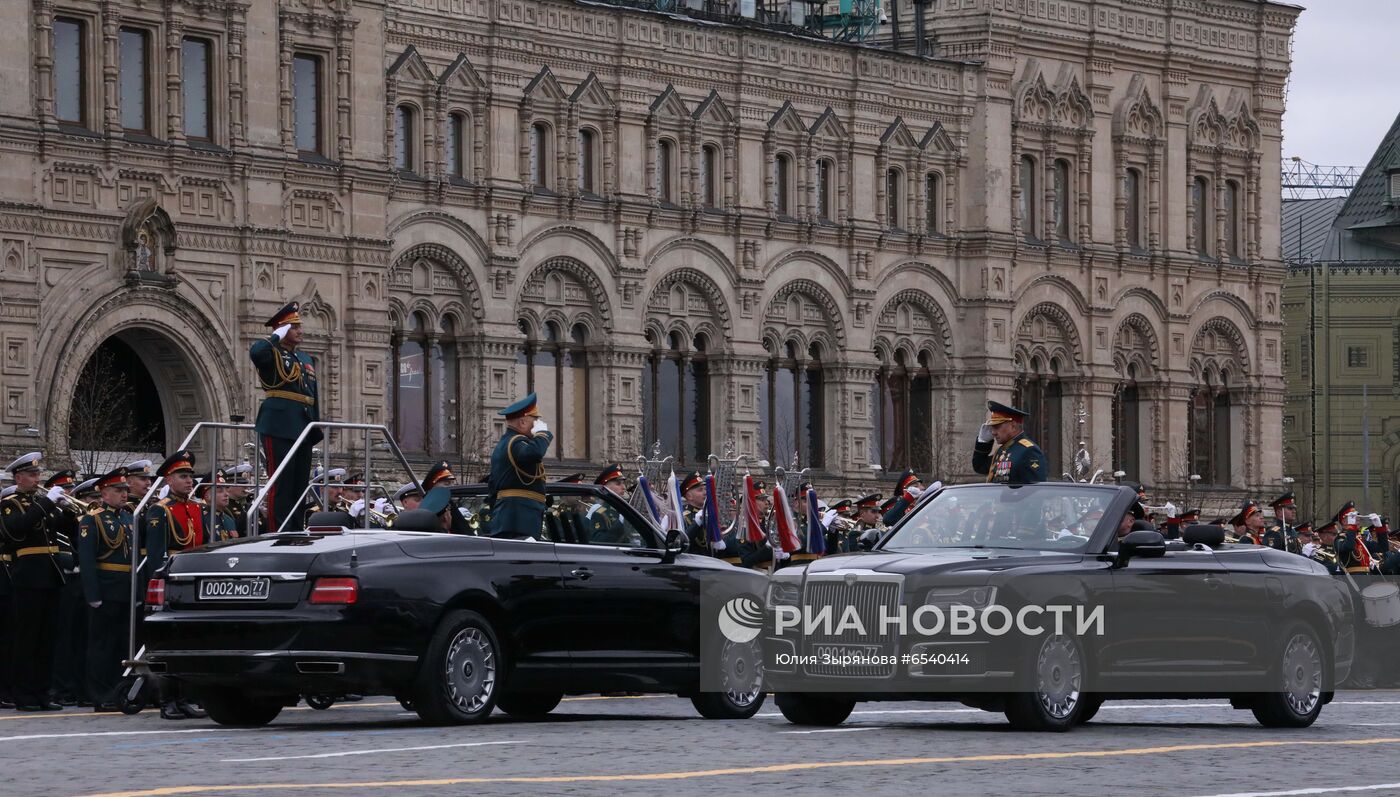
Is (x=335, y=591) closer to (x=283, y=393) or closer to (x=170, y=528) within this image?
(x=283, y=393)

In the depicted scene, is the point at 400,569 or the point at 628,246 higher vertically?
the point at 628,246

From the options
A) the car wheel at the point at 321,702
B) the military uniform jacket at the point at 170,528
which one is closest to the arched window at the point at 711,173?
the car wheel at the point at 321,702

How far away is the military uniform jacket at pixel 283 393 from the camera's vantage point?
20.9 metres

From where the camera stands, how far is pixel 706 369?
5562 centimetres

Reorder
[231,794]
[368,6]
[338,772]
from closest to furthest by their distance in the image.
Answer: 1. [231,794]
2. [338,772]
3. [368,6]

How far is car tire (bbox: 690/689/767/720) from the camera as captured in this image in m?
19.8

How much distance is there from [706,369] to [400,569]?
123ft

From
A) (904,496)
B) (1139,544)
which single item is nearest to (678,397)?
(904,496)

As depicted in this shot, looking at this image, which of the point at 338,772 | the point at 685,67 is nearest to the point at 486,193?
the point at 685,67

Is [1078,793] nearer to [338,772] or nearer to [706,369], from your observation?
[338,772]

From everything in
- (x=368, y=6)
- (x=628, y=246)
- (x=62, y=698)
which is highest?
(x=368, y=6)

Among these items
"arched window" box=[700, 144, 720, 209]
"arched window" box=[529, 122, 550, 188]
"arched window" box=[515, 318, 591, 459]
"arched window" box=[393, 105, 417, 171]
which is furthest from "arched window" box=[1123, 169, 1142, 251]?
"arched window" box=[393, 105, 417, 171]

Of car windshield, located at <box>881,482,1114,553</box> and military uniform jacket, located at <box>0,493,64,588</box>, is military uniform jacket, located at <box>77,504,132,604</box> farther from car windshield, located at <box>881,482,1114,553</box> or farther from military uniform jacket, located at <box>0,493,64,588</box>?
car windshield, located at <box>881,482,1114,553</box>

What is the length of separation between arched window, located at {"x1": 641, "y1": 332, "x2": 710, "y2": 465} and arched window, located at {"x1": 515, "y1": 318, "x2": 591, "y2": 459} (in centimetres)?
143
